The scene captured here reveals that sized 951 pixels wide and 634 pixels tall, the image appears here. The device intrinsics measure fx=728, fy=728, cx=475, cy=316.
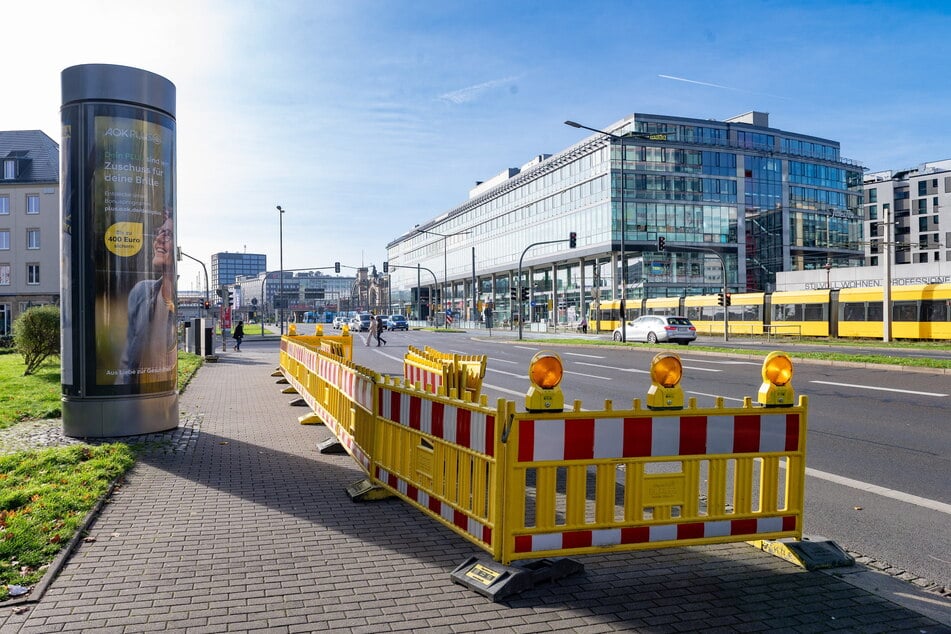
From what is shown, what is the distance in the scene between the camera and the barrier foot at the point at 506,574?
389cm

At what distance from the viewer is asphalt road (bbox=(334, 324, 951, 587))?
502 cm

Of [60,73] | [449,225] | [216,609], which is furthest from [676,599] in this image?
[449,225]

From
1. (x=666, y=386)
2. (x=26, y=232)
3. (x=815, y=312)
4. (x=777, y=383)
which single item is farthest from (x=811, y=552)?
(x=26, y=232)

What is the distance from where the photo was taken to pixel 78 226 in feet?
28.8

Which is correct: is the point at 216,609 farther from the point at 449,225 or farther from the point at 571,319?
the point at 449,225

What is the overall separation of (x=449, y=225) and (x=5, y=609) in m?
102

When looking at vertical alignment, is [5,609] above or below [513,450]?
below

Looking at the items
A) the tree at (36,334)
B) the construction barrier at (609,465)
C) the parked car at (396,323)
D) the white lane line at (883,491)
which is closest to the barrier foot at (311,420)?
the construction barrier at (609,465)

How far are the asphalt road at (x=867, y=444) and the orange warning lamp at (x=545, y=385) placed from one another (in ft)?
7.80

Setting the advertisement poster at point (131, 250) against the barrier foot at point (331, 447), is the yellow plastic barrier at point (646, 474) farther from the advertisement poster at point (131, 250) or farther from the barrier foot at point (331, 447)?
the advertisement poster at point (131, 250)

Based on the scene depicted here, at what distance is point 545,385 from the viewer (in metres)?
4.04

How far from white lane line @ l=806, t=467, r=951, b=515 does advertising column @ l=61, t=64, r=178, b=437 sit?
7732 millimetres

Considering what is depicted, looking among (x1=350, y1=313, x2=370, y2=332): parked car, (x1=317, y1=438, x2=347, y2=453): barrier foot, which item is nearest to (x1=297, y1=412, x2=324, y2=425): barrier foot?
(x1=317, y1=438, x2=347, y2=453): barrier foot

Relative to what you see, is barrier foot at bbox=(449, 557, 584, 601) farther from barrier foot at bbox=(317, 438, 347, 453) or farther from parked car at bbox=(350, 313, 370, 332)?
parked car at bbox=(350, 313, 370, 332)
